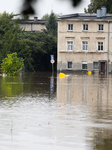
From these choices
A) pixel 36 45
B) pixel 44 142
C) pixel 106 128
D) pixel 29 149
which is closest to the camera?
pixel 29 149

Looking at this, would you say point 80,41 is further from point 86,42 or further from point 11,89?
point 11,89

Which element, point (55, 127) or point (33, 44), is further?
point (33, 44)

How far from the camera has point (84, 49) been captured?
7294 cm

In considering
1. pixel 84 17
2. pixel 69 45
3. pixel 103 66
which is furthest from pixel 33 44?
pixel 103 66

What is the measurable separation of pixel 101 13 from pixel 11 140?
219 feet

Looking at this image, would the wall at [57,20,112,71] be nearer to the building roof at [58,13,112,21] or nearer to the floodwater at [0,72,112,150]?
the building roof at [58,13,112,21]

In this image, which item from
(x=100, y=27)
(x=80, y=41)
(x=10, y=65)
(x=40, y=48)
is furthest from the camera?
(x=40, y=48)

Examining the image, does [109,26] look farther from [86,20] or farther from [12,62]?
[12,62]

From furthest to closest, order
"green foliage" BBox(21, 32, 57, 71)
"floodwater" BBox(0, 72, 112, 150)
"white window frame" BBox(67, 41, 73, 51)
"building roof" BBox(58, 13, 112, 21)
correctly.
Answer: "green foliage" BBox(21, 32, 57, 71), "white window frame" BBox(67, 41, 73, 51), "building roof" BBox(58, 13, 112, 21), "floodwater" BBox(0, 72, 112, 150)

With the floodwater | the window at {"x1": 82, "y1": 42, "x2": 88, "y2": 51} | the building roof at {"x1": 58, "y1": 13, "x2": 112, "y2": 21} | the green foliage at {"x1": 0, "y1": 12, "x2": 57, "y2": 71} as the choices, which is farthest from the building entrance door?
the floodwater

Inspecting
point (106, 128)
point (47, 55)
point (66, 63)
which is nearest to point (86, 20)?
point (66, 63)

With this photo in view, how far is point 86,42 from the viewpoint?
73125 mm

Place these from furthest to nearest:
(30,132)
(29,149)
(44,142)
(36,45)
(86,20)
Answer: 1. (36,45)
2. (86,20)
3. (30,132)
4. (44,142)
5. (29,149)

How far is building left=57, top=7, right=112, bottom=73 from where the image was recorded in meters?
72.4
